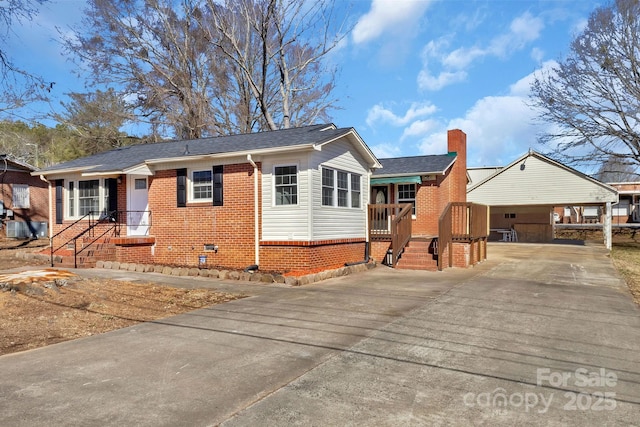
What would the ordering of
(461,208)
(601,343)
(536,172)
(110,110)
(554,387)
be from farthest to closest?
(110,110) → (536,172) → (461,208) → (601,343) → (554,387)

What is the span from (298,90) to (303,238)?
18.4m

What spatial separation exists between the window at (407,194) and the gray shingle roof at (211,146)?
545 cm

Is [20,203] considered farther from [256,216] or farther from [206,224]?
[256,216]

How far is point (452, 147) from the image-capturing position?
2042 cm

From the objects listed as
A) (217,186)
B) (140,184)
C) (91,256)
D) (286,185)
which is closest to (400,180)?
(286,185)

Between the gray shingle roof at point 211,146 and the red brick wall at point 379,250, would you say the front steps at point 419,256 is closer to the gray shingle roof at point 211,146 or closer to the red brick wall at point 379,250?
the red brick wall at point 379,250

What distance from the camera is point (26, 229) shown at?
24531mm

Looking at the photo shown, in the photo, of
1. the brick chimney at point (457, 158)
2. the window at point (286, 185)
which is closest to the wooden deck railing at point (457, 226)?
the brick chimney at point (457, 158)

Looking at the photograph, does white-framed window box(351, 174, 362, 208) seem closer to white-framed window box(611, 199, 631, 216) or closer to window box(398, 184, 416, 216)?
window box(398, 184, 416, 216)

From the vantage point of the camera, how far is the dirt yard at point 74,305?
20.7 ft

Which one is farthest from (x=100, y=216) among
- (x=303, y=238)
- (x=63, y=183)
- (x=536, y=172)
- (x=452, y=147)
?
(x=536, y=172)

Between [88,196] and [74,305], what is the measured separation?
9.27 metres

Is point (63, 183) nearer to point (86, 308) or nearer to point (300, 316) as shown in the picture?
point (86, 308)

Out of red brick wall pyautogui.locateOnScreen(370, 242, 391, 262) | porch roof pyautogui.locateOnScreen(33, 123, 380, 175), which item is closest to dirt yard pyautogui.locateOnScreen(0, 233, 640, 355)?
porch roof pyautogui.locateOnScreen(33, 123, 380, 175)
